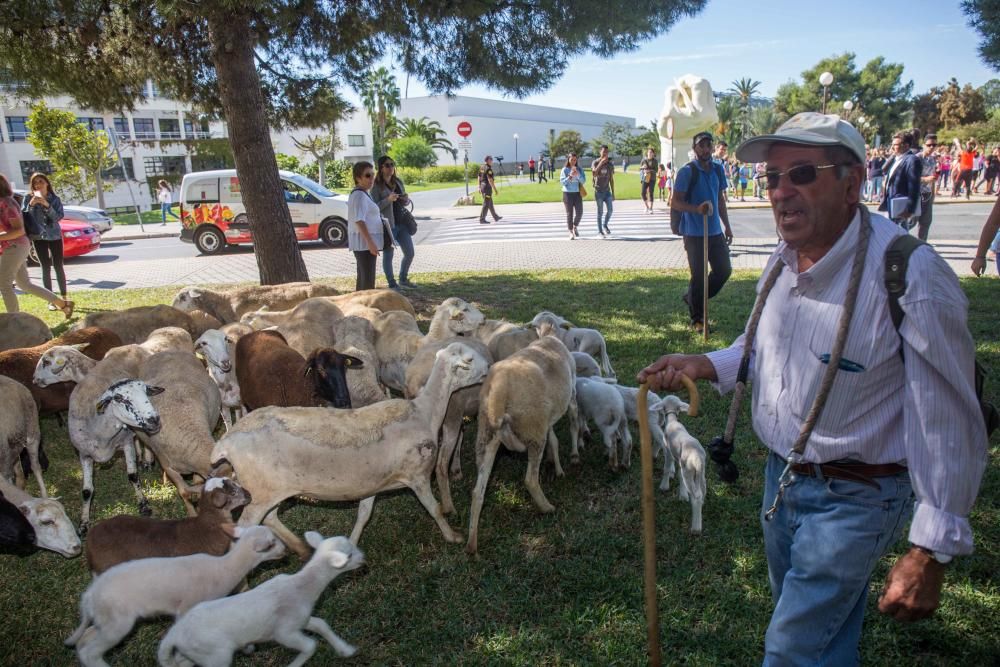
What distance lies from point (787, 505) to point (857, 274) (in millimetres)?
831

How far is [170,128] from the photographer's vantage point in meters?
51.0

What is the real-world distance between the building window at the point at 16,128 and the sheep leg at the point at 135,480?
157 ft

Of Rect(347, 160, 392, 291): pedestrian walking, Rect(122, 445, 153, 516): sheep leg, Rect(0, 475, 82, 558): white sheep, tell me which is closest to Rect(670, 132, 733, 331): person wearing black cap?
Rect(347, 160, 392, 291): pedestrian walking

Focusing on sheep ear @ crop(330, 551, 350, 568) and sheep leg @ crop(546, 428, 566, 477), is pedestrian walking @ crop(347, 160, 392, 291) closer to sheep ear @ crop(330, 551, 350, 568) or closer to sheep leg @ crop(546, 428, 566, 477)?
sheep leg @ crop(546, 428, 566, 477)

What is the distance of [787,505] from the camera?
226cm

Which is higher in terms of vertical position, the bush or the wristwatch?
the bush

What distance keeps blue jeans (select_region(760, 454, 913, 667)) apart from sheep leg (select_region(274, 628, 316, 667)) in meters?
2.04

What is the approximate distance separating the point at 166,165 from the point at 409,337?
1896 inches

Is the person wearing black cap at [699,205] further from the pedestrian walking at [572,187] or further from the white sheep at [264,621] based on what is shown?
the pedestrian walking at [572,187]

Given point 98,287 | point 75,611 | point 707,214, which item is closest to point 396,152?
point 98,287

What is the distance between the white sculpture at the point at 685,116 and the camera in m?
27.8

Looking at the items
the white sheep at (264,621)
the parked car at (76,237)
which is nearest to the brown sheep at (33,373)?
the white sheep at (264,621)

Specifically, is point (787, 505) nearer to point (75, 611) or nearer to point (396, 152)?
point (75, 611)

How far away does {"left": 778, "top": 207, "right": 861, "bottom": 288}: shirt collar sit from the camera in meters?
2.03
